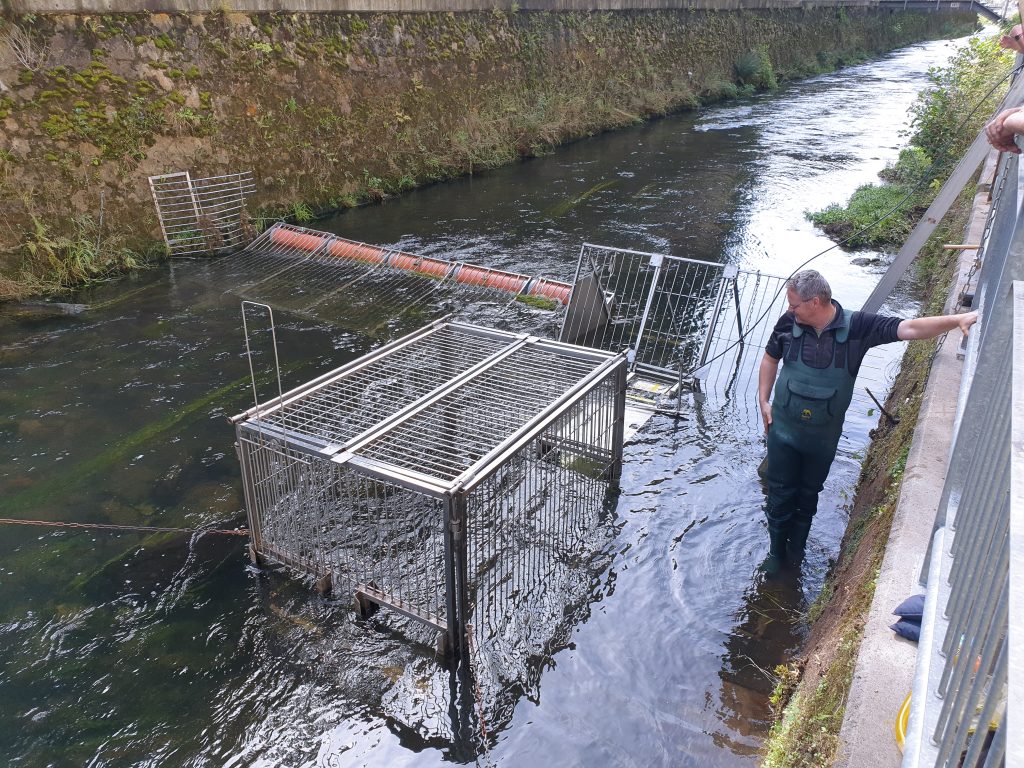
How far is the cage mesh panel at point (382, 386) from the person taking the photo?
4.66m

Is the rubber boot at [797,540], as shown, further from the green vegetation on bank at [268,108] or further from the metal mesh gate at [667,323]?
the green vegetation on bank at [268,108]

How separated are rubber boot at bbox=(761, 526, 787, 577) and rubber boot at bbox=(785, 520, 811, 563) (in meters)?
0.08

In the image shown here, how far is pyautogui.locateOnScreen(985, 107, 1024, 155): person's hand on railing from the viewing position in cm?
282

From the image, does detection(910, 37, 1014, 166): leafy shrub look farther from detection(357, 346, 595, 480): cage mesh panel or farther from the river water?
detection(357, 346, 595, 480): cage mesh panel

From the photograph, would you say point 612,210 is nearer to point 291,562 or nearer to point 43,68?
point 43,68

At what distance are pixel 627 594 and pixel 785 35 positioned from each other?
37424mm

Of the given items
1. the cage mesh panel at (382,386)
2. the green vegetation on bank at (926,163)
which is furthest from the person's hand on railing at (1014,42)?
the green vegetation on bank at (926,163)

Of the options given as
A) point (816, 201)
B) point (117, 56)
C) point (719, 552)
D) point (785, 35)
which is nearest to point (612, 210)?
point (816, 201)

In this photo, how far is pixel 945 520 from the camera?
2549 mm

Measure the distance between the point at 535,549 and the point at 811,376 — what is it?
6.75 feet

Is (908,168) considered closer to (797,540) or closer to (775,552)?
(797,540)

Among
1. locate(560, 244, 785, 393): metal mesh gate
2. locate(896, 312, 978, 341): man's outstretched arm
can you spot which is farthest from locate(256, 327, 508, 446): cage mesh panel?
locate(896, 312, 978, 341): man's outstretched arm

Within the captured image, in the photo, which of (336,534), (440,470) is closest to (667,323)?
(336,534)

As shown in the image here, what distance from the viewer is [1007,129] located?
2.92m
